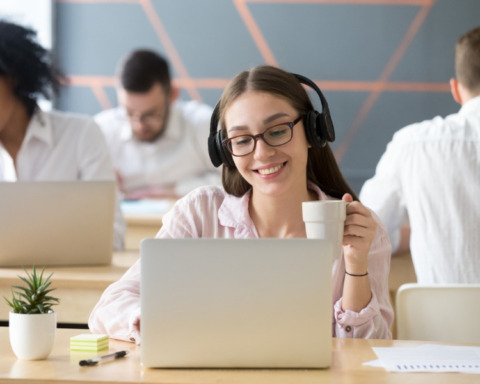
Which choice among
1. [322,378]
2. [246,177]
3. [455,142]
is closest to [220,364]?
[322,378]

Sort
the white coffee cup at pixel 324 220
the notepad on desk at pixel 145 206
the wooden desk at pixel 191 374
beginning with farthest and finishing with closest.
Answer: the notepad on desk at pixel 145 206, the white coffee cup at pixel 324 220, the wooden desk at pixel 191 374

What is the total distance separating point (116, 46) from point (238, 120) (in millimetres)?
3946

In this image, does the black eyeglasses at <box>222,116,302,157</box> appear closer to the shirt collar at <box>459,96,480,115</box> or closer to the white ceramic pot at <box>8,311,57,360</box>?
the white ceramic pot at <box>8,311,57,360</box>

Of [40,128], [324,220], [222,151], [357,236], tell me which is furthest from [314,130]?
[40,128]

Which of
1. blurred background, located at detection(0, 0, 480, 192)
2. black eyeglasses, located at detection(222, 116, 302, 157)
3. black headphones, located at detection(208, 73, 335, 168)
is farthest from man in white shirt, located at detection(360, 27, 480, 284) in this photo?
blurred background, located at detection(0, 0, 480, 192)

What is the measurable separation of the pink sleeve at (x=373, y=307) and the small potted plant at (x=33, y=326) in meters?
0.63

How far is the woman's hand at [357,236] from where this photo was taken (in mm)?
1602

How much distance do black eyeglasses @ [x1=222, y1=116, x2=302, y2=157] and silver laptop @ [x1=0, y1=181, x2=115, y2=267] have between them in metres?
0.73

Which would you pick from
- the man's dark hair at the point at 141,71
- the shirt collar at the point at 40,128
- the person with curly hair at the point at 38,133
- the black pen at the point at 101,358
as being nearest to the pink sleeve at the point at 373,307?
the black pen at the point at 101,358

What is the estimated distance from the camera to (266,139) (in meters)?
1.83

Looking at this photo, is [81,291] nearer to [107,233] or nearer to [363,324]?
[107,233]

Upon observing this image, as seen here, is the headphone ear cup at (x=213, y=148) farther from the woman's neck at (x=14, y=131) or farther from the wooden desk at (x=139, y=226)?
the wooden desk at (x=139, y=226)

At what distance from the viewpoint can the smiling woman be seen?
172 cm

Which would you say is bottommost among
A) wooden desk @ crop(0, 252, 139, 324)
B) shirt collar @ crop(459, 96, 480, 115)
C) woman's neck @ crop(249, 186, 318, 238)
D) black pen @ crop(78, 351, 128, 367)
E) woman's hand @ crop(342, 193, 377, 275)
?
black pen @ crop(78, 351, 128, 367)
